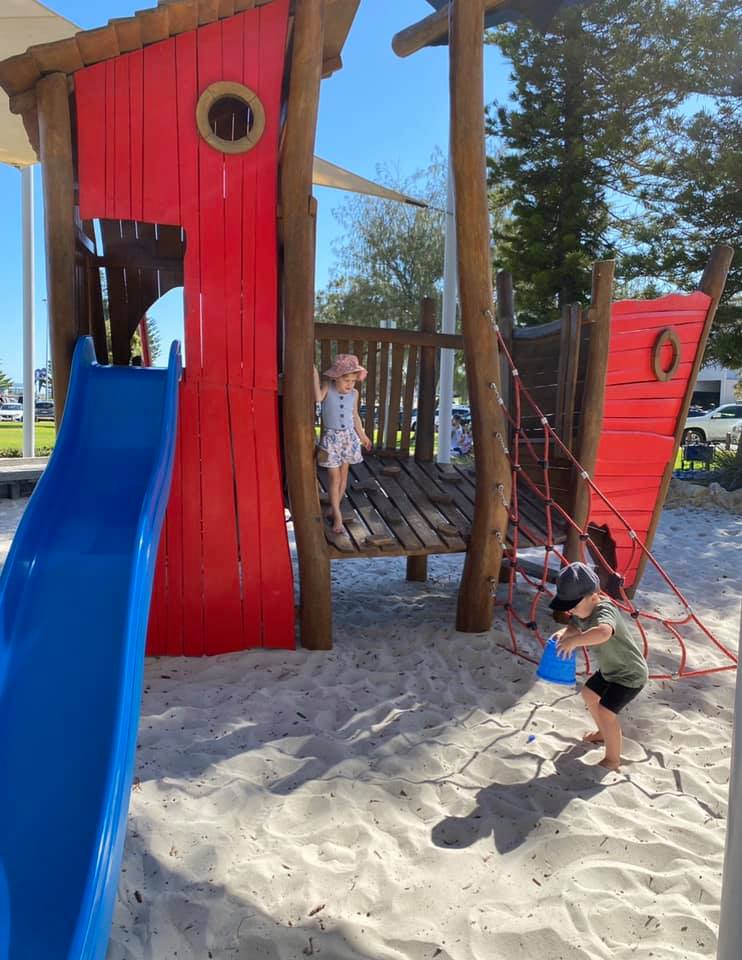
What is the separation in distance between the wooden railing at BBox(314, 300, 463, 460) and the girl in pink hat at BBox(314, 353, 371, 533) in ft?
2.17

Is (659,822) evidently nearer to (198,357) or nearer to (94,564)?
(94,564)

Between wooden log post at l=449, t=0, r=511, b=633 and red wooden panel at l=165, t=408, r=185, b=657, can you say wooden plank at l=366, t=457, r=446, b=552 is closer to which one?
wooden log post at l=449, t=0, r=511, b=633

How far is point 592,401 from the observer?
16.2 ft

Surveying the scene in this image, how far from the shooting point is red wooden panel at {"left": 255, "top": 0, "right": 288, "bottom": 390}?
13.5 ft

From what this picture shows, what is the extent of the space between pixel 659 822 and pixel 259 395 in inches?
116

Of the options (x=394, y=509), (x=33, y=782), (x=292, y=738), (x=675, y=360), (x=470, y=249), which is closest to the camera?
(x=33, y=782)

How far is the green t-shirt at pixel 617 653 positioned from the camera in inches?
121

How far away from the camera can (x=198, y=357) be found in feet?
13.7

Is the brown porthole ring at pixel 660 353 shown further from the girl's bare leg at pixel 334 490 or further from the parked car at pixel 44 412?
the parked car at pixel 44 412

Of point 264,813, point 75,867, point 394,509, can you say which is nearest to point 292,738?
point 264,813

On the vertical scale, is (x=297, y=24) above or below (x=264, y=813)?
above

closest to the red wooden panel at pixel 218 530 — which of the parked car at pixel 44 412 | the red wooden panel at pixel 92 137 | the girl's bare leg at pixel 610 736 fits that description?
the red wooden panel at pixel 92 137

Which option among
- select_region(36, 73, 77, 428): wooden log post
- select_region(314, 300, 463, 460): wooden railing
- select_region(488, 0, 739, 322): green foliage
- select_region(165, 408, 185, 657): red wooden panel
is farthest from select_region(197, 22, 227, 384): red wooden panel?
select_region(488, 0, 739, 322): green foliage

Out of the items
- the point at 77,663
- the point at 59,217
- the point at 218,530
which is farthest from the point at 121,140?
the point at 77,663
